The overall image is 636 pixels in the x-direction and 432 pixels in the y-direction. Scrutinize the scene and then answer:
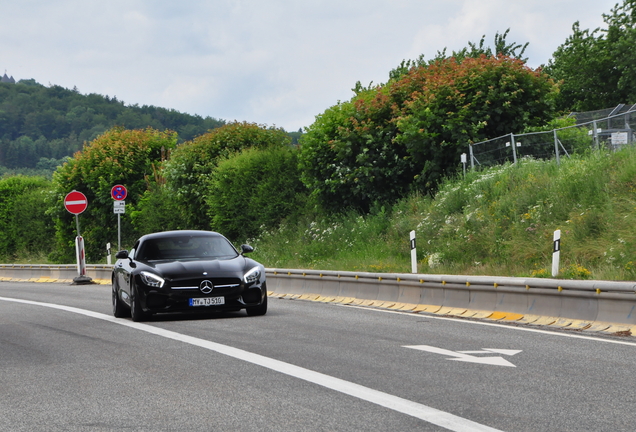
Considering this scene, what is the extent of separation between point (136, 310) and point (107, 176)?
3763 cm

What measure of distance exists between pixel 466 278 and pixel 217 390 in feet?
25.0

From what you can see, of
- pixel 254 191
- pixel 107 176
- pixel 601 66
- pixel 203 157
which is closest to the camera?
pixel 254 191

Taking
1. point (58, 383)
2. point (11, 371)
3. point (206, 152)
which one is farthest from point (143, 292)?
point (206, 152)

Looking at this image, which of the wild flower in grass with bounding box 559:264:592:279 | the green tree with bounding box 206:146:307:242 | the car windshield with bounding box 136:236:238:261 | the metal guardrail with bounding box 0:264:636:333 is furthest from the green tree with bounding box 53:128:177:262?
the wild flower in grass with bounding box 559:264:592:279

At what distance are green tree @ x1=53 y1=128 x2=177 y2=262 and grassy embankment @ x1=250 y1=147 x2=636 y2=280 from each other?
24.1 m

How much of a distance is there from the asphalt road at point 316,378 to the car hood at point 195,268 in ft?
2.68

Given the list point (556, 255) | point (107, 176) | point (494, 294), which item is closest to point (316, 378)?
point (494, 294)

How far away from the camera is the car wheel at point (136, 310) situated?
46.2 ft

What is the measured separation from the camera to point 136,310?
46.3 feet

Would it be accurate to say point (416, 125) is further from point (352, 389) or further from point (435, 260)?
point (352, 389)

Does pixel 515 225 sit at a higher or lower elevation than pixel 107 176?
lower

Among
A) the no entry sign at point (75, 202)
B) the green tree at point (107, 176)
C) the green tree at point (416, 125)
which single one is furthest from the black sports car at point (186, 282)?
the green tree at point (107, 176)

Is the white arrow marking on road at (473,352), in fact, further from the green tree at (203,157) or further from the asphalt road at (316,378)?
the green tree at (203,157)

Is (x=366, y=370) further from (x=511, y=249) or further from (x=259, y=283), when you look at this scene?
(x=511, y=249)
